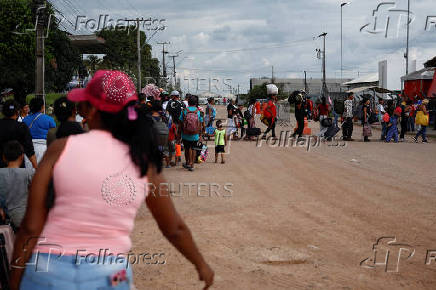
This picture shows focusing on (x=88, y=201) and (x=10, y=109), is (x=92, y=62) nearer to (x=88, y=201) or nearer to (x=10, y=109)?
(x=10, y=109)

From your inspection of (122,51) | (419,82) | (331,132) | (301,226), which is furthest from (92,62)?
(301,226)

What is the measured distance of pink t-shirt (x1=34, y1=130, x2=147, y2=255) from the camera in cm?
225

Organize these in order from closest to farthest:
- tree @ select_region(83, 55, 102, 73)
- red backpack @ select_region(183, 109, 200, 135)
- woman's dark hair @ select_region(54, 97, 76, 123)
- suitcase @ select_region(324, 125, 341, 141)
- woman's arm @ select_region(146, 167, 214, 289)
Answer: woman's arm @ select_region(146, 167, 214, 289) < woman's dark hair @ select_region(54, 97, 76, 123) < red backpack @ select_region(183, 109, 200, 135) < suitcase @ select_region(324, 125, 341, 141) < tree @ select_region(83, 55, 102, 73)

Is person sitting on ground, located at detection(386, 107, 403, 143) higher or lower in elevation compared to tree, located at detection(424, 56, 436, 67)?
lower

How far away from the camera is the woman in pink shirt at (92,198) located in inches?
88.4

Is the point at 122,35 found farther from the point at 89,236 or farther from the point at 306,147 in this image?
the point at 89,236

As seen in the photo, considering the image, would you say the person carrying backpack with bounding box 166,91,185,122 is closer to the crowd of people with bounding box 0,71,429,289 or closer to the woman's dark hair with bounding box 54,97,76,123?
the woman's dark hair with bounding box 54,97,76,123

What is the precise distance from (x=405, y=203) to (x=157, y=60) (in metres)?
73.0

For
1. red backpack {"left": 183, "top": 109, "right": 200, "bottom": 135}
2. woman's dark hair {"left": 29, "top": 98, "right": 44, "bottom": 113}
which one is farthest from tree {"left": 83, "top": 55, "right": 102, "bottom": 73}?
woman's dark hair {"left": 29, "top": 98, "right": 44, "bottom": 113}

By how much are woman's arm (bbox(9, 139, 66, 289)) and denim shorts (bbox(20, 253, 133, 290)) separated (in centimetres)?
10

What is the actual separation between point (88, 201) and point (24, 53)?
43007 mm

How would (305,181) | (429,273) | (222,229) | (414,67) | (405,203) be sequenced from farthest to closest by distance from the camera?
1. (414,67)
2. (305,181)
3. (405,203)
4. (222,229)
5. (429,273)

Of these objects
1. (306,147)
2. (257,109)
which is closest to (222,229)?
(306,147)

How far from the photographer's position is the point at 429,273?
5.70 m
